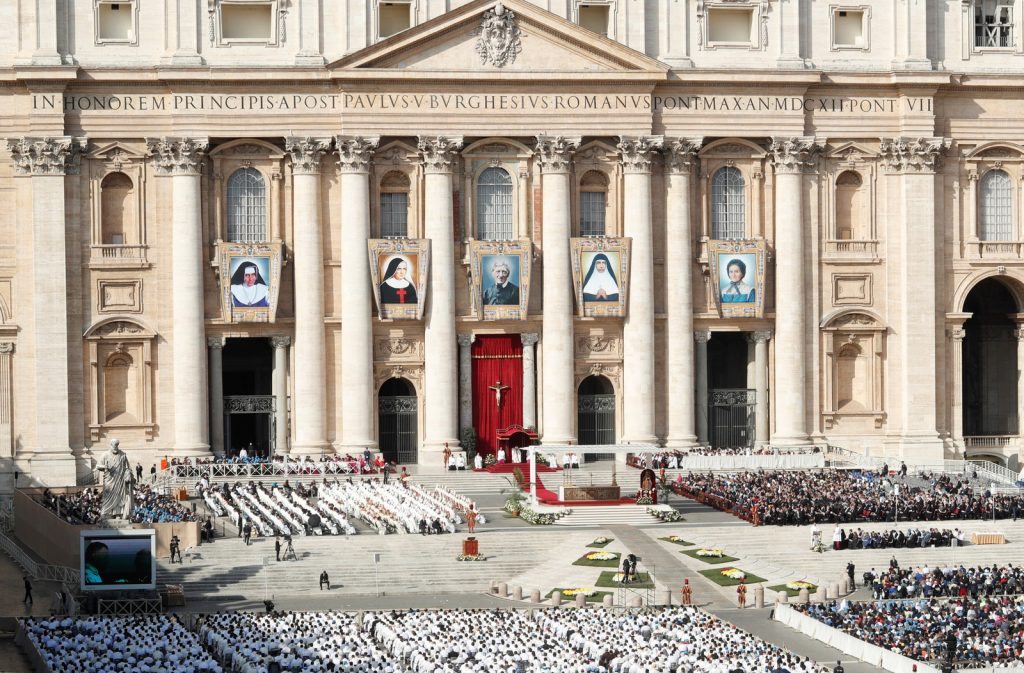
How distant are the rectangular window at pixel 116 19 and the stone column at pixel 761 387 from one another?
37.8 meters

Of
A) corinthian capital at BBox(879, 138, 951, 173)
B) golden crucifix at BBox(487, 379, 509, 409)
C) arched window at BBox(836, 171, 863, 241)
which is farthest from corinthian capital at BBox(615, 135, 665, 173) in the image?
golden crucifix at BBox(487, 379, 509, 409)

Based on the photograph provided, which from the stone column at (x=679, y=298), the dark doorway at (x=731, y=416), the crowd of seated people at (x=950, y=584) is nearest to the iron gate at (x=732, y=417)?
the dark doorway at (x=731, y=416)

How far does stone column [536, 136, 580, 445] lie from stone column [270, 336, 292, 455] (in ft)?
45.5

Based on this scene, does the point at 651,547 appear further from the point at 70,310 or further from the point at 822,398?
the point at 70,310

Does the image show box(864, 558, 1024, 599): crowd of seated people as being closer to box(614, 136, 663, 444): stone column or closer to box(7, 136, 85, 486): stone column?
box(614, 136, 663, 444): stone column

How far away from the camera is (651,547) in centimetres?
8250

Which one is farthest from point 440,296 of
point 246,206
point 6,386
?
point 6,386

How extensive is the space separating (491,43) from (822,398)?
87.9 ft

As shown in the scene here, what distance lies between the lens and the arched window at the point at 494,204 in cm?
10512

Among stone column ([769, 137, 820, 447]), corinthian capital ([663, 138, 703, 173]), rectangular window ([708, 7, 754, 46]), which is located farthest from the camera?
rectangular window ([708, 7, 754, 46])

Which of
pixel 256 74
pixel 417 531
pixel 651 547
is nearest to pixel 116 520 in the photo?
pixel 417 531

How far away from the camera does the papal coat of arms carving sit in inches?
4060

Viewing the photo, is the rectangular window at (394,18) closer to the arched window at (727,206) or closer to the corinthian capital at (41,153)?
the corinthian capital at (41,153)

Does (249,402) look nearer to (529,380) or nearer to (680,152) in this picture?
(529,380)
